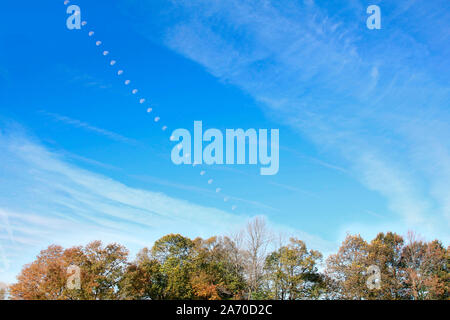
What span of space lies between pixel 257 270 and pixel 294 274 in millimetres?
3709

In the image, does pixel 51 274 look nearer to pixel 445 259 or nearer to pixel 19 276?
pixel 19 276

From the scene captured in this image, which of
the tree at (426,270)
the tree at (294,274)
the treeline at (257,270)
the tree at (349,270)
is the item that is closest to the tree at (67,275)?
the treeline at (257,270)

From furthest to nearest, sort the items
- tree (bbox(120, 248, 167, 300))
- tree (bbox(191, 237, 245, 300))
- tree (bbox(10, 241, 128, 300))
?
tree (bbox(191, 237, 245, 300)) < tree (bbox(120, 248, 167, 300)) < tree (bbox(10, 241, 128, 300))

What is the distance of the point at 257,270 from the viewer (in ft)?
119

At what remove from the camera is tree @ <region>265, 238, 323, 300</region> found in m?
35.1

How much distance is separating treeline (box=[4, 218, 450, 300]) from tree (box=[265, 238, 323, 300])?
0.09m

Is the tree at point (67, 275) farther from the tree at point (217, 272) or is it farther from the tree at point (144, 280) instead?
the tree at point (217, 272)

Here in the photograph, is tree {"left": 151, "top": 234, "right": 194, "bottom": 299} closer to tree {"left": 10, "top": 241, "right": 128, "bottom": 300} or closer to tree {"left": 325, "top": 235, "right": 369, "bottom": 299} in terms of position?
tree {"left": 10, "top": 241, "right": 128, "bottom": 300}

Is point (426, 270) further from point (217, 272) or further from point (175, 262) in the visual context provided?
point (175, 262)

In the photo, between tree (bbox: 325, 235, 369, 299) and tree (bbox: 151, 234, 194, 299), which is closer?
tree (bbox: 325, 235, 369, 299)

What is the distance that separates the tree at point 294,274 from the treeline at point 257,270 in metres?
0.09

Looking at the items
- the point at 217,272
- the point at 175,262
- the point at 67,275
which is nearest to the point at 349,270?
the point at 217,272

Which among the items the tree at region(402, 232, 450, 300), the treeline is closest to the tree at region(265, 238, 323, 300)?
the treeline
